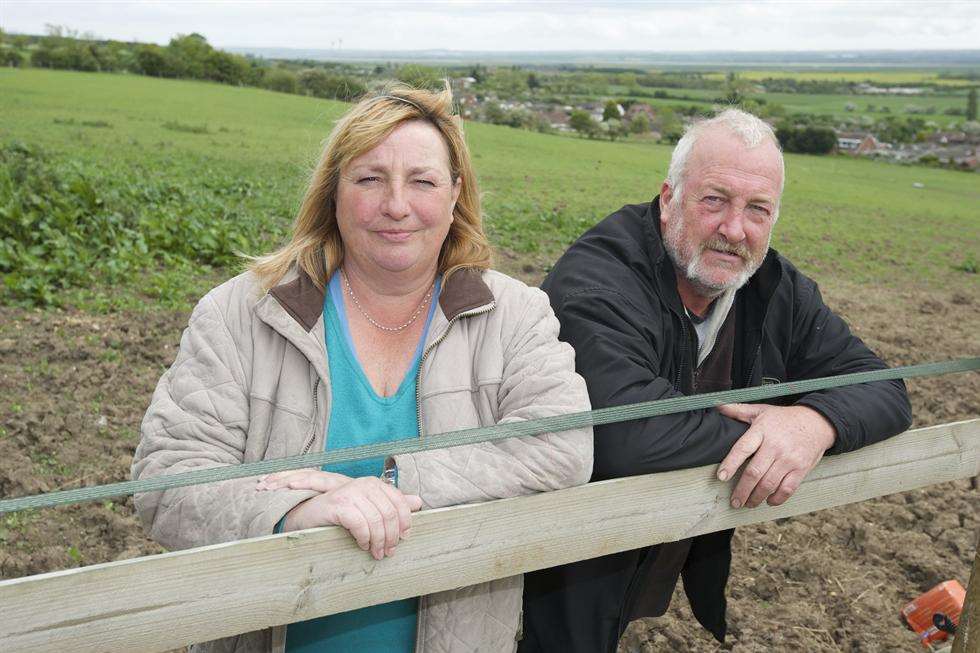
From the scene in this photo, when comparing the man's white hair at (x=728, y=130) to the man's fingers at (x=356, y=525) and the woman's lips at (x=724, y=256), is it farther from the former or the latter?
the man's fingers at (x=356, y=525)

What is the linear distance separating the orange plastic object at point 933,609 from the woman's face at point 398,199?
2898mm

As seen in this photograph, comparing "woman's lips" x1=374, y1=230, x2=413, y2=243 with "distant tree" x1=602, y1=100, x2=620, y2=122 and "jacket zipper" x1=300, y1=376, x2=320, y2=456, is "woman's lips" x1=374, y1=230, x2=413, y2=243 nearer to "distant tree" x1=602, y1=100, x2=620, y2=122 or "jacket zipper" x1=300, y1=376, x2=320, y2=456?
"jacket zipper" x1=300, y1=376, x2=320, y2=456

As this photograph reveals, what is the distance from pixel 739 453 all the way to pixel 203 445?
128cm

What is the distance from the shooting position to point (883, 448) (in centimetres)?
233

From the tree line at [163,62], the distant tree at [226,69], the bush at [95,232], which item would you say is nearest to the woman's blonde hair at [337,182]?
the bush at [95,232]

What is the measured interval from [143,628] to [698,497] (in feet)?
4.19

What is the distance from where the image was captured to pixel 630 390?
7.26ft

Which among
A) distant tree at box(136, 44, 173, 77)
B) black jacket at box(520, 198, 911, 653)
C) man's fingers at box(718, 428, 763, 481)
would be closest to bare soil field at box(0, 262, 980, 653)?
black jacket at box(520, 198, 911, 653)

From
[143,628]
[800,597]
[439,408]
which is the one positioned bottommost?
[800,597]

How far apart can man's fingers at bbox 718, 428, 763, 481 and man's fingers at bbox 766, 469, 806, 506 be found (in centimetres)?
11

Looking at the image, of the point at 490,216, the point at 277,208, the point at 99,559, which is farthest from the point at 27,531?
the point at 490,216

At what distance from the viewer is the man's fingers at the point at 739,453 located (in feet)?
6.79

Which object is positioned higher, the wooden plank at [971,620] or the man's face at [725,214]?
the man's face at [725,214]

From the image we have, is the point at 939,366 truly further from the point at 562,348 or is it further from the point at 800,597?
the point at 800,597
